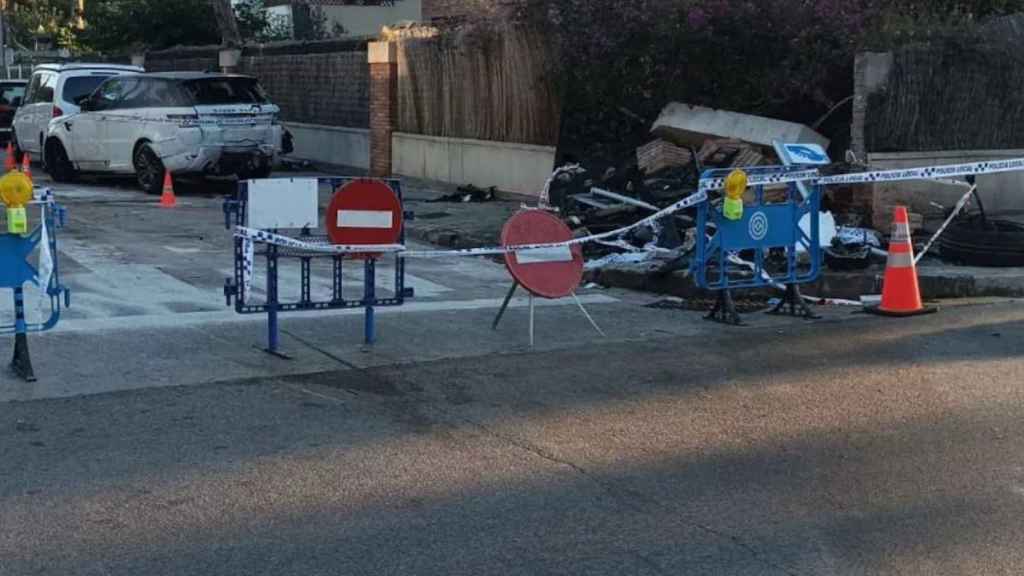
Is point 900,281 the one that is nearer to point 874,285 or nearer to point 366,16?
point 874,285

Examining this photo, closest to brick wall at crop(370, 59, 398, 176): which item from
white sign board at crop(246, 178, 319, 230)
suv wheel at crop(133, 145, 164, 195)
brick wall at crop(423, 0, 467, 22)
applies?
suv wheel at crop(133, 145, 164, 195)

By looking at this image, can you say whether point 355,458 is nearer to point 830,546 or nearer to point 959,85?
point 830,546

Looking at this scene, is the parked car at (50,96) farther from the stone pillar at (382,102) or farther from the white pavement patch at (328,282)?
the white pavement patch at (328,282)

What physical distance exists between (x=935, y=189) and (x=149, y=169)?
11171mm

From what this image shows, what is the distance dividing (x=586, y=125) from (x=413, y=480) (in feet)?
38.9

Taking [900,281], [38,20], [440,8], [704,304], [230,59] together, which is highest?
[38,20]

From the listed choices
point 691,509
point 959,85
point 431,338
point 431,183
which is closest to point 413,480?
point 691,509

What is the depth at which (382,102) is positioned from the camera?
22.0 meters

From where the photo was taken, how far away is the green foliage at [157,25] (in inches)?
1350

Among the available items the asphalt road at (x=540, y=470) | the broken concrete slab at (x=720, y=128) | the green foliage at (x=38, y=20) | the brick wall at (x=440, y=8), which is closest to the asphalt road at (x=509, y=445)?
the asphalt road at (x=540, y=470)

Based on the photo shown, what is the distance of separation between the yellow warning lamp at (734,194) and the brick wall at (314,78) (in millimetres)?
14032

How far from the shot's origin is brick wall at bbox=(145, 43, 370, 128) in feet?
78.0

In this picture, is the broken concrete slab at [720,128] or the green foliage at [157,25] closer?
the broken concrete slab at [720,128]

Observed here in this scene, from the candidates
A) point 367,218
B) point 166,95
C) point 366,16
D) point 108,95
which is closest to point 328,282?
point 367,218
